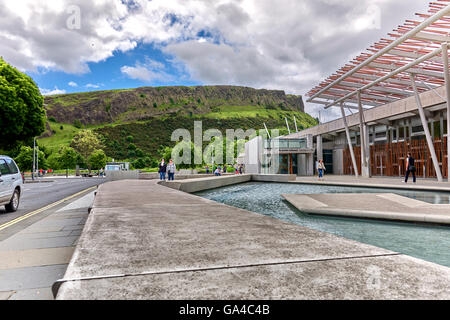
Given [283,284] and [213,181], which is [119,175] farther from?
[283,284]

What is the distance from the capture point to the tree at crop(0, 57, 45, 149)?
65.3 feet

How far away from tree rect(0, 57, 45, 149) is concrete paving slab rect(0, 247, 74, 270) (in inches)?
776

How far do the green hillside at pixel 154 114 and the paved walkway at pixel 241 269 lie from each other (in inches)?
4511

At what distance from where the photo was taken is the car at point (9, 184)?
8758mm

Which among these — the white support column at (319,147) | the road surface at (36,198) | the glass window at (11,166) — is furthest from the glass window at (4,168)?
the white support column at (319,147)

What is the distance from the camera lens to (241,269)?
211 centimetres

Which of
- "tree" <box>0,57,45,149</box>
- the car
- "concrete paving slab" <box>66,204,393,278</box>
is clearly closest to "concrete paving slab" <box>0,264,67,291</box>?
"concrete paving slab" <box>66,204,393,278</box>

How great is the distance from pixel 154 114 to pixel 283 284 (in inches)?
6294

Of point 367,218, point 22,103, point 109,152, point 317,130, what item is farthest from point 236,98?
point 367,218

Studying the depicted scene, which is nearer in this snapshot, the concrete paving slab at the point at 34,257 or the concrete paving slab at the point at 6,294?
the concrete paving slab at the point at 6,294

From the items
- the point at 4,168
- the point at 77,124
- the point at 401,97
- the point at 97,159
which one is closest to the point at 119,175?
the point at 4,168

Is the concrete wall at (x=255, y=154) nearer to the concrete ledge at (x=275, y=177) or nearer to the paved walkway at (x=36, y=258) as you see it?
the concrete ledge at (x=275, y=177)

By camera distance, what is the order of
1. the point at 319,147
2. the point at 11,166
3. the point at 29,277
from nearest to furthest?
the point at 29,277, the point at 11,166, the point at 319,147
